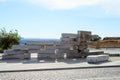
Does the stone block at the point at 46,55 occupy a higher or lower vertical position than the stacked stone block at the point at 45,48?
lower

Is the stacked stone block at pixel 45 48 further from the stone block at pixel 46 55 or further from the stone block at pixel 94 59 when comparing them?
the stone block at pixel 94 59

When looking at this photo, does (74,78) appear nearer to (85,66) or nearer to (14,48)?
(85,66)

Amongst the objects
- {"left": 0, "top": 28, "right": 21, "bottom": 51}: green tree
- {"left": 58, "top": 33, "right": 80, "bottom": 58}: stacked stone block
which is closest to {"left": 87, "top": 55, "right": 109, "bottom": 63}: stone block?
{"left": 58, "top": 33, "right": 80, "bottom": 58}: stacked stone block

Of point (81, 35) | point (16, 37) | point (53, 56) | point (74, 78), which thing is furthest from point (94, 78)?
point (16, 37)

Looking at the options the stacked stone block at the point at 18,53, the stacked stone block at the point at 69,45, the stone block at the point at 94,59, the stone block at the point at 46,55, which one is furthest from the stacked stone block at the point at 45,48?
the stone block at the point at 94,59

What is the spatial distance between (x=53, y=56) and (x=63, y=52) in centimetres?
89

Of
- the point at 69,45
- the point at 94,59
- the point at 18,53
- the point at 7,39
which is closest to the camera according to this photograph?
the point at 94,59

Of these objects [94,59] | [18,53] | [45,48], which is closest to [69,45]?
[45,48]

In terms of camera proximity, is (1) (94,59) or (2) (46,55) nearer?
(1) (94,59)

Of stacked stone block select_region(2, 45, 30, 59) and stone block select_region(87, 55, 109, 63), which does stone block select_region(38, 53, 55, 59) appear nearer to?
stacked stone block select_region(2, 45, 30, 59)

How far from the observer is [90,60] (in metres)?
21.3

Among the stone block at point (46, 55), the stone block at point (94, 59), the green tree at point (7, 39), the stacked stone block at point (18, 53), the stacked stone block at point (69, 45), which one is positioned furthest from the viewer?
the green tree at point (7, 39)

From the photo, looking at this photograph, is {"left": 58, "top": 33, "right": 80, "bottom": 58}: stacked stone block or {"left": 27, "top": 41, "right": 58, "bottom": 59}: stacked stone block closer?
{"left": 27, "top": 41, "right": 58, "bottom": 59}: stacked stone block

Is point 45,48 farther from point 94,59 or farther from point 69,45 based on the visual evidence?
point 94,59
